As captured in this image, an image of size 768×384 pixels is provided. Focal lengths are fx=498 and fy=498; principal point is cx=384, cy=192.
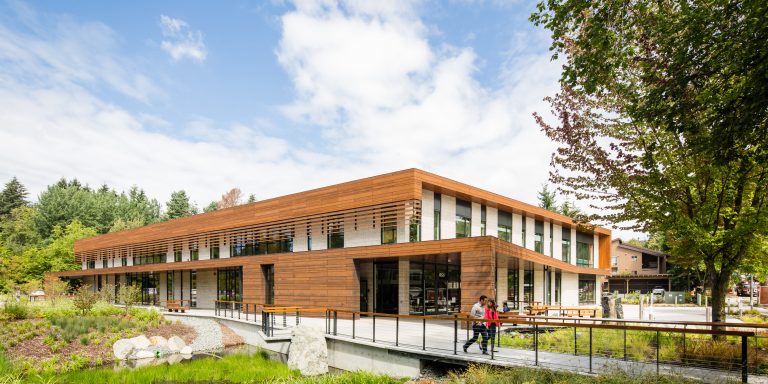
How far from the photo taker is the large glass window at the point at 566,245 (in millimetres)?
34312

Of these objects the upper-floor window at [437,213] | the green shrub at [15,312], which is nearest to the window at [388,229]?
the upper-floor window at [437,213]

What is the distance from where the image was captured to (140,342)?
20172mm

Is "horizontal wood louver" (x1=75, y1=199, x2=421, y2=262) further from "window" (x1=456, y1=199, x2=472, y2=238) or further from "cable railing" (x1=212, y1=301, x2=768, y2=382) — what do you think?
"cable railing" (x1=212, y1=301, x2=768, y2=382)

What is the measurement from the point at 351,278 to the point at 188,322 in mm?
9148

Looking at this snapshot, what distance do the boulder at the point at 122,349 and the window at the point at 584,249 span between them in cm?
2899

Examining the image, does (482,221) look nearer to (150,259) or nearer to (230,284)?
(230,284)

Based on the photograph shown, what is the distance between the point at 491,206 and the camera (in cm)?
2656

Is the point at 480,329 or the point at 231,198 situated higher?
the point at 231,198

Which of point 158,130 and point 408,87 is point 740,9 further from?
point 158,130

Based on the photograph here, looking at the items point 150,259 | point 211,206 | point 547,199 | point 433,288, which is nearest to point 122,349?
point 433,288

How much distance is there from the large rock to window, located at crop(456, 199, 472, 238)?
34.9ft

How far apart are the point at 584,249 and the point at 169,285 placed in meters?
31.8

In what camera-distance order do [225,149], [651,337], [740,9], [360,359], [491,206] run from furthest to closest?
[225,149]
[491,206]
[360,359]
[651,337]
[740,9]

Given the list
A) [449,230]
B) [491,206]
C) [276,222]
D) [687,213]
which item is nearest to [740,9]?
[687,213]
